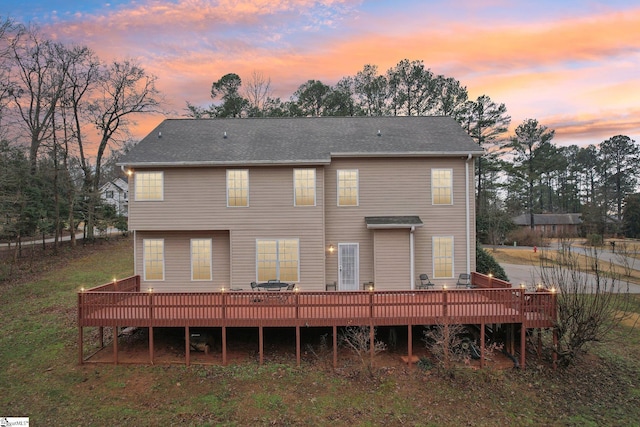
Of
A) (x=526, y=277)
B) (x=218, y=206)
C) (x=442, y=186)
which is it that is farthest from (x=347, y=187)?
(x=526, y=277)

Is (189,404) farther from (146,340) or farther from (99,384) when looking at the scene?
(146,340)

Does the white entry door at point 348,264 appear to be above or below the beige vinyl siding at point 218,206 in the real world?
below

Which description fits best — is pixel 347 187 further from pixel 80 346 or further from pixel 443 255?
pixel 80 346

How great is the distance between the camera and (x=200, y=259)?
12820mm

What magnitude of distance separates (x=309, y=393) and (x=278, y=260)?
5.23 metres

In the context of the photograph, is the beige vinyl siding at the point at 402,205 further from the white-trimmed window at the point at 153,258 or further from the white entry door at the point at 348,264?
the white-trimmed window at the point at 153,258

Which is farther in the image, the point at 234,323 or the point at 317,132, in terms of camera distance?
the point at 317,132

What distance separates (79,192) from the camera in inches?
1009

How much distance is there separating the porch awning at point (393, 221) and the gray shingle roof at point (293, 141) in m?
2.42

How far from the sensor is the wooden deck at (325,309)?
372 inches

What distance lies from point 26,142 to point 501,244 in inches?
1788

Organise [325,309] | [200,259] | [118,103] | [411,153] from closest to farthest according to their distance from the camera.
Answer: [325,309] < [411,153] < [200,259] < [118,103]

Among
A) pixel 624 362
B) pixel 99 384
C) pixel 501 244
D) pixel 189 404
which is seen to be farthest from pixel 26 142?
pixel 501 244

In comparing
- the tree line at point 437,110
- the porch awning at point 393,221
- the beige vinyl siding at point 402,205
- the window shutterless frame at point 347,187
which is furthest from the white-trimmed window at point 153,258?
the tree line at point 437,110
